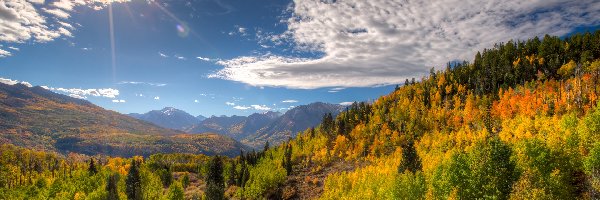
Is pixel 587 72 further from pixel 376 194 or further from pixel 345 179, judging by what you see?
pixel 376 194

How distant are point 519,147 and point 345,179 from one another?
81.6 m

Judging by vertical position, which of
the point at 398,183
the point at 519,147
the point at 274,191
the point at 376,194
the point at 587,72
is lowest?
the point at 274,191

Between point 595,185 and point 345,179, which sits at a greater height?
point 595,185

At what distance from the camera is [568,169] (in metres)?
78.9

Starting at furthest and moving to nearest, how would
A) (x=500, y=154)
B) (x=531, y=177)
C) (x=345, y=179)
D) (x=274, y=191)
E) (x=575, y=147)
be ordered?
(x=274, y=191)
(x=345, y=179)
(x=575, y=147)
(x=500, y=154)
(x=531, y=177)

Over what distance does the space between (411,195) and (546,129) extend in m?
62.3

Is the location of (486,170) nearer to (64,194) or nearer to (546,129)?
(546,129)

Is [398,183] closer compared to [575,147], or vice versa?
[575,147]

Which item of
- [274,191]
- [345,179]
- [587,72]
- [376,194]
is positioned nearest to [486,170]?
[376,194]

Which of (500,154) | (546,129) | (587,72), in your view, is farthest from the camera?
(587,72)

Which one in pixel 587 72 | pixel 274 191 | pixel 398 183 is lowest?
pixel 274 191

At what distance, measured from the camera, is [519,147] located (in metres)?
93.5

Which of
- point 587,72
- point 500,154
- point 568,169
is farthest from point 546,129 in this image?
point 587,72

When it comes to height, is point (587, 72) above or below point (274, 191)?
above
